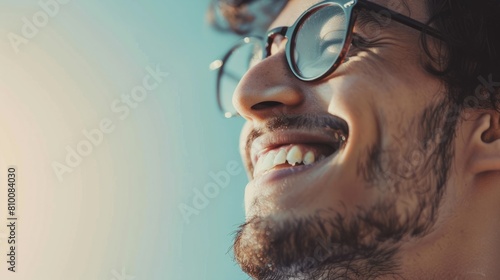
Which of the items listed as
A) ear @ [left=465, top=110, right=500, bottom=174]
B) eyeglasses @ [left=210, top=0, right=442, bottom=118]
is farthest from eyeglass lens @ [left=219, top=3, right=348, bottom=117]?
ear @ [left=465, top=110, right=500, bottom=174]

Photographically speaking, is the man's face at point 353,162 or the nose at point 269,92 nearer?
the man's face at point 353,162

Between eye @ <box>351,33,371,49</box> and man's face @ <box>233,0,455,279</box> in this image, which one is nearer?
man's face @ <box>233,0,455,279</box>

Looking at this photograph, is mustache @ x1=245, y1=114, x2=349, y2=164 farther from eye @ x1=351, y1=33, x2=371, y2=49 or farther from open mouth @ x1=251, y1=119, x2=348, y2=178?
eye @ x1=351, y1=33, x2=371, y2=49

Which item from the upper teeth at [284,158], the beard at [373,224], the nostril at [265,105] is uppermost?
the nostril at [265,105]

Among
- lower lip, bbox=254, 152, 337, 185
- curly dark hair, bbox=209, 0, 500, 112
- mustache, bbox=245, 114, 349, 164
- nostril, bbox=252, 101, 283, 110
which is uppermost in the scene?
curly dark hair, bbox=209, 0, 500, 112

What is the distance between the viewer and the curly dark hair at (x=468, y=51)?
1.92m

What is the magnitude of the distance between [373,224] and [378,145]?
241 millimetres

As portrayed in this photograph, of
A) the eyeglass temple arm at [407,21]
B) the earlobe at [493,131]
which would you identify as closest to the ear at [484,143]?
the earlobe at [493,131]

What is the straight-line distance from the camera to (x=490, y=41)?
1987 mm

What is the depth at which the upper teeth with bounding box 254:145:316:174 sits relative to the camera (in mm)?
1927

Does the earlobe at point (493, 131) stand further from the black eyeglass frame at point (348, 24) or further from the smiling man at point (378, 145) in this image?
the black eyeglass frame at point (348, 24)

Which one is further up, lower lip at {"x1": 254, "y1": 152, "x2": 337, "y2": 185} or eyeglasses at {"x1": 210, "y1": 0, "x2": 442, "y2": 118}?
eyeglasses at {"x1": 210, "y1": 0, "x2": 442, "y2": 118}

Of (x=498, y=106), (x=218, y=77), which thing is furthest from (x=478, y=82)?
(x=218, y=77)

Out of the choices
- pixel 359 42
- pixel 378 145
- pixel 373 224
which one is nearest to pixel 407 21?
pixel 359 42
